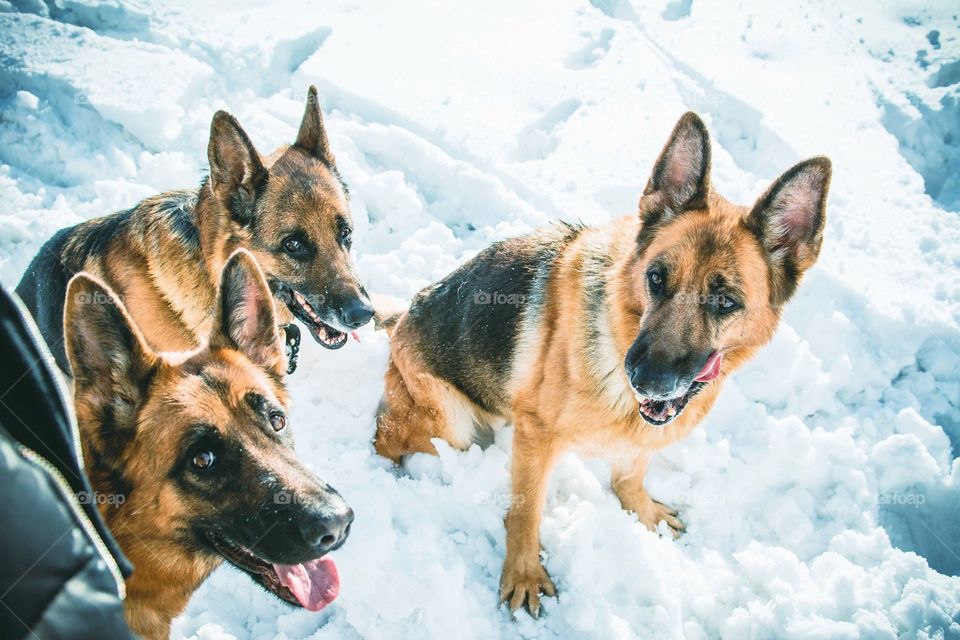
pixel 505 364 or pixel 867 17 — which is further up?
pixel 867 17

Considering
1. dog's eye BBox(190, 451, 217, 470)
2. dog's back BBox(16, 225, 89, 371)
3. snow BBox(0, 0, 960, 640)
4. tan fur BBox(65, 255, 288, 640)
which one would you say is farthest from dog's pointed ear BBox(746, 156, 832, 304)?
dog's back BBox(16, 225, 89, 371)

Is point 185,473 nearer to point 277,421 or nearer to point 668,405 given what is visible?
point 277,421

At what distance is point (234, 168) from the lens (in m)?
3.21

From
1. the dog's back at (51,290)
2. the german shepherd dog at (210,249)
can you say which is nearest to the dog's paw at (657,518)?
the german shepherd dog at (210,249)

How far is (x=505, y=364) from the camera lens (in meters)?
3.12

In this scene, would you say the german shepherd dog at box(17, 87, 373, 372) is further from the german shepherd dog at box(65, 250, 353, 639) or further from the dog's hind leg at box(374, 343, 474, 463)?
the german shepherd dog at box(65, 250, 353, 639)

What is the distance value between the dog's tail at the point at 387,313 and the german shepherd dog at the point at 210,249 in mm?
643

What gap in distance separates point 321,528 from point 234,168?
2.38 metres

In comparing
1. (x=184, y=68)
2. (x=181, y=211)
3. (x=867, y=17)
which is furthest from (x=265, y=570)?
(x=867, y=17)

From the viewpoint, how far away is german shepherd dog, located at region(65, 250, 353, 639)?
192cm

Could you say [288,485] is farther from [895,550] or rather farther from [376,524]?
[895,550]

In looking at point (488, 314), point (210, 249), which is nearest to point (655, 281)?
→ point (488, 314)

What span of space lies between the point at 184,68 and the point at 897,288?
8063 millimetres

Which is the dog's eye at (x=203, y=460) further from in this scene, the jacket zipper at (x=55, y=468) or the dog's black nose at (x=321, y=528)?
the jacket zipper at (x=55, y=468)
